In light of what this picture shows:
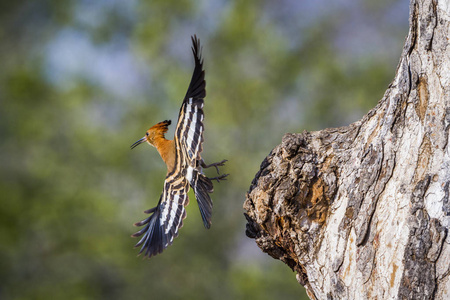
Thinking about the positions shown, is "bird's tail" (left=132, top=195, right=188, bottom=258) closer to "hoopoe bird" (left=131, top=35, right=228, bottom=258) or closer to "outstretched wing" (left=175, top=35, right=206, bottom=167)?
"hoopoe bird" (left=131, top=35, right=228, bottom=258)

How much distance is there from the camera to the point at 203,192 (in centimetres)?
258

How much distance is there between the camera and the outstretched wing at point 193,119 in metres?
2.39

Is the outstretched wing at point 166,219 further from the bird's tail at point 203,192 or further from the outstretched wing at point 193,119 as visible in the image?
the outstretched wing at point 193,119

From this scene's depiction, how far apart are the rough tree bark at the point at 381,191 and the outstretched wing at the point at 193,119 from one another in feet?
1.91

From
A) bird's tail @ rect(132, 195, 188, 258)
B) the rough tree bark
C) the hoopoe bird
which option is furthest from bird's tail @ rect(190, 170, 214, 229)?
the rough tree bark

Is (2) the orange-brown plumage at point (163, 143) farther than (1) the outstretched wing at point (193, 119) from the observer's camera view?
Yes

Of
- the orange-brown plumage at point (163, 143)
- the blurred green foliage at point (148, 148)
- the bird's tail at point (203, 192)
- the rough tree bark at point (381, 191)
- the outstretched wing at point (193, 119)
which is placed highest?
the blurred green foliage at point (148, 148)

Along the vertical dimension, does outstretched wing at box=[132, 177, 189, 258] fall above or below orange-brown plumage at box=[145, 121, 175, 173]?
below

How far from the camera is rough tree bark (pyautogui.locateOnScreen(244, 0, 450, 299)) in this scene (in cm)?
159

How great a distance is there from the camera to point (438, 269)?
1553 millimetres

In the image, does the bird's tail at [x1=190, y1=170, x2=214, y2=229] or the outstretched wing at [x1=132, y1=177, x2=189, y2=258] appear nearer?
the bird's tail at [x1=190, y1=170, x2=214, y2=229]

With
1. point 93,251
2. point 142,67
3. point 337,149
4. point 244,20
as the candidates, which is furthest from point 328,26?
point 337,149

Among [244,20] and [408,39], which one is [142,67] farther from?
[408,39]

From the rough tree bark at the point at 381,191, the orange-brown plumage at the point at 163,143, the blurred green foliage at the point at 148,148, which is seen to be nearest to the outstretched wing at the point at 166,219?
the orange-brown plumage at the point at 163,143
